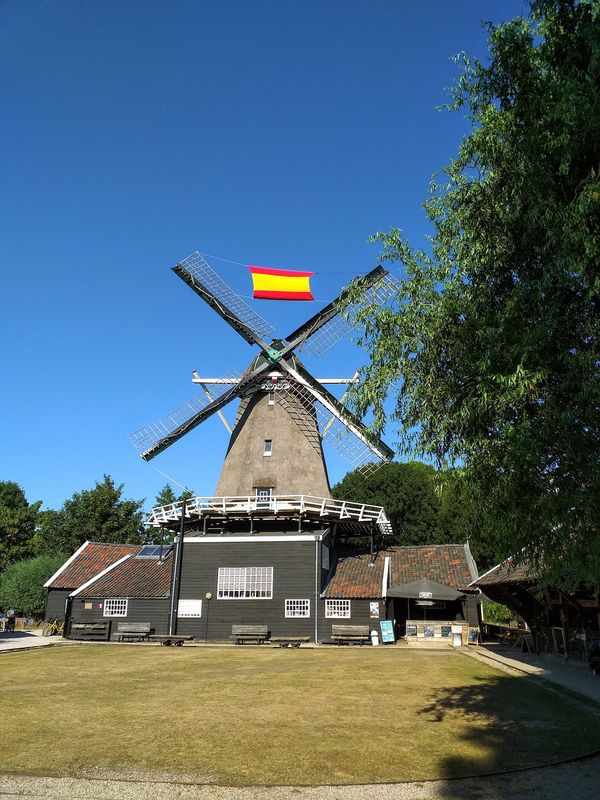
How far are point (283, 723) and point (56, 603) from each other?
27.2 m

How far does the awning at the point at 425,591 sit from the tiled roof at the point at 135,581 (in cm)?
1170

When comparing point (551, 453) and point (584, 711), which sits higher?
point (551, 453)

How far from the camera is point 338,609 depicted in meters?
28.0

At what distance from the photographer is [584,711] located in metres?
11.3

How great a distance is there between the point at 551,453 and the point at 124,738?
7.51 m

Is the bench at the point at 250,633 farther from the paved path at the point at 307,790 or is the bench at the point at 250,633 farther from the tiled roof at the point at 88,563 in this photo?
the paved path at the point at 307,790

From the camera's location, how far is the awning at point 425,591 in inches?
1034

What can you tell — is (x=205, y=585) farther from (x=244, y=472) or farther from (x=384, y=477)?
(x=384, y=477)

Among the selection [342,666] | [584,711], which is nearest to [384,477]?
[342,666]

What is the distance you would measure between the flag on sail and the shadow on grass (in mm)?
20751

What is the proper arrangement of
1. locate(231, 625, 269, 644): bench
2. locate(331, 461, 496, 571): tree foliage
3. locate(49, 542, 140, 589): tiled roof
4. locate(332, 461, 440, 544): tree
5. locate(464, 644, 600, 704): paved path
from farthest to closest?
1. locate(332, 461, 440, 544): tree
2. locate(331, 461, 496, 571): tree foliage
3. locate(49, 542, 140, 589): tiled roof
4. locate(231, 625, 269, 644): bench
5. locate(464, 644, 600, 704): paved path

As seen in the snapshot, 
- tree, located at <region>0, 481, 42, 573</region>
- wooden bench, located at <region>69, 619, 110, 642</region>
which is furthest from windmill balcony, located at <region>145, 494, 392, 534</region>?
tree, located at <region>0, 481, 42, 573</region>

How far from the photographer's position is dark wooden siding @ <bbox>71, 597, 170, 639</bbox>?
29.4m

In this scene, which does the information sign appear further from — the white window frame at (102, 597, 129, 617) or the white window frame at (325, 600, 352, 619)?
the white window frame at (102, 597, 129, 617)
